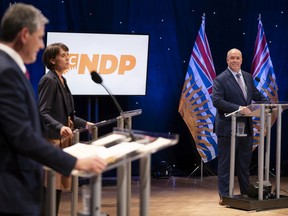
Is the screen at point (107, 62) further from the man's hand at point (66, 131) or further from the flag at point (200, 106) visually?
the man's hand at point (66, 131)

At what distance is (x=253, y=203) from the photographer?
6082mm

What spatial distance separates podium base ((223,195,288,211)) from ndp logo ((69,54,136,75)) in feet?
7.96

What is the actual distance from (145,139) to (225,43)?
639cm

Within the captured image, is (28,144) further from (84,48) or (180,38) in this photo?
(180,38)

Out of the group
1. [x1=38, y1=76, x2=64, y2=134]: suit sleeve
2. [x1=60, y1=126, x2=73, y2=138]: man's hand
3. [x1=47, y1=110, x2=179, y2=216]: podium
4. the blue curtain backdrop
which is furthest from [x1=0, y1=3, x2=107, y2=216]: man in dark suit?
the blue curtain backdrop

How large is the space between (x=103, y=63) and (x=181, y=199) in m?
2.07

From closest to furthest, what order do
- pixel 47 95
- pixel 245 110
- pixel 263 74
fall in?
pixel 47 95 < pixel 245 110 < pixel 263 74

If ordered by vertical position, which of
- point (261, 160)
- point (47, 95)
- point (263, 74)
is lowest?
point (261, 160)

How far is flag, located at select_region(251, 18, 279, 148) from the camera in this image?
27.4ft

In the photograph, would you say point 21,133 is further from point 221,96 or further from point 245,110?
point 221,96

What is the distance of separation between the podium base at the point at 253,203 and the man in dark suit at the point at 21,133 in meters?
3.95

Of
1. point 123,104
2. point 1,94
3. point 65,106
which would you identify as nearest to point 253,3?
point 123,104

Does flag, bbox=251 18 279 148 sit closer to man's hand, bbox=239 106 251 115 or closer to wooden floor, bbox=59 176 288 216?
wooden floor, bbox=59 176 288 216

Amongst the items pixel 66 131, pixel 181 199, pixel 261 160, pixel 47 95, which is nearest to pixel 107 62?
pixel 181 199
